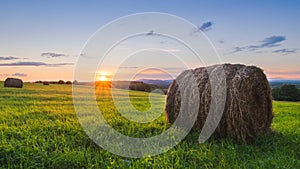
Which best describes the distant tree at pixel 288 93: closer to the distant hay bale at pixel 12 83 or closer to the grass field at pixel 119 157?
the grass field at pixel 119 157

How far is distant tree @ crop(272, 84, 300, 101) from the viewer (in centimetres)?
3331

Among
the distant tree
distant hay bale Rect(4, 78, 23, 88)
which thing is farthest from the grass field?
the distant tree

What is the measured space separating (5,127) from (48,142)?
2010 mm

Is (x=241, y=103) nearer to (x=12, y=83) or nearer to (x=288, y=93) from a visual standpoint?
(x=12, y=83)

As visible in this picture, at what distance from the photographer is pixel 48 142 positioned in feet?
21.5

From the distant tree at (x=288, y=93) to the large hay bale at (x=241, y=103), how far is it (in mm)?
28074

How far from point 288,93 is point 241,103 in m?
30.0

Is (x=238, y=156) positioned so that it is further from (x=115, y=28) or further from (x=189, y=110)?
(x=115, y=28)

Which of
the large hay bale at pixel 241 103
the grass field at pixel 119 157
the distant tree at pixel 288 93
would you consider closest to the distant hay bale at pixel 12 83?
the grass field at pixel 119 157

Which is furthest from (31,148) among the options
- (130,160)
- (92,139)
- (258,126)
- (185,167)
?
(258,126)

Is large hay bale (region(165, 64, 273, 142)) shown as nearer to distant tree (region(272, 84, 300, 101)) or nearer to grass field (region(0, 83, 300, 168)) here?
grass field (region(0, 83, 300, 168))

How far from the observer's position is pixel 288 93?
111 ft

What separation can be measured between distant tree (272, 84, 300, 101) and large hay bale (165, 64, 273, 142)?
28074 millimetres

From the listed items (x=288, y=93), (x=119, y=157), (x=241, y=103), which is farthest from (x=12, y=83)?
(x=288, y=93)
